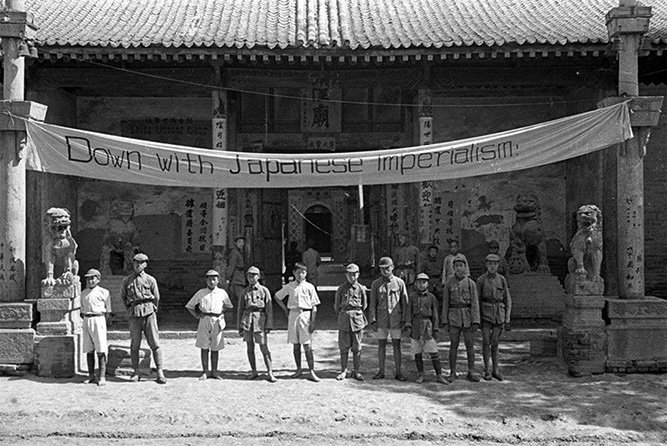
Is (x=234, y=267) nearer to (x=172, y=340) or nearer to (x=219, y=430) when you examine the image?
(x=172, y=340)

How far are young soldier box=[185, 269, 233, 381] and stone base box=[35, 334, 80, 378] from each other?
63.3 inches

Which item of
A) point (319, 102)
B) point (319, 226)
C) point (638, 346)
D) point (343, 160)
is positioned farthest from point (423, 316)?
point (319, 226)

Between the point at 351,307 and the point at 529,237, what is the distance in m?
5.54

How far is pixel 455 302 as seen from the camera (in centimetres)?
859

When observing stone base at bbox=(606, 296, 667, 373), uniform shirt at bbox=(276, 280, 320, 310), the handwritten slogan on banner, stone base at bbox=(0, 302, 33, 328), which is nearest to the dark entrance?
the handwritten slogan on banner

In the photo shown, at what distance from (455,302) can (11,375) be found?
580 centimetres

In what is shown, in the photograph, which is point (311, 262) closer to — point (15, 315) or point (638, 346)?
point (15, 315)

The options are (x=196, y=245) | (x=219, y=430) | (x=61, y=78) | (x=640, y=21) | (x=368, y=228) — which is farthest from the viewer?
(x=368, y=228)

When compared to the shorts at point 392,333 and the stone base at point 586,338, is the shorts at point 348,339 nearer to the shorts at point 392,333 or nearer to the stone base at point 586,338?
the shorts at point 392,333

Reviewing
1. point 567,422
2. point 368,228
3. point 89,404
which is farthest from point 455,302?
point 368,228

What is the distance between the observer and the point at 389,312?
8.63 meters

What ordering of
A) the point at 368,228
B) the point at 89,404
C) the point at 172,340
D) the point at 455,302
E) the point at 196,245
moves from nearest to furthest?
the point at 89,404 → the point at 455,302 → the point at 172,340 → the point at 196,245 → the point at 368,228

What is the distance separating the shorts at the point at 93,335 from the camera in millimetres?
8344

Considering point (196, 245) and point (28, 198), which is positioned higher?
point (28, 198)
